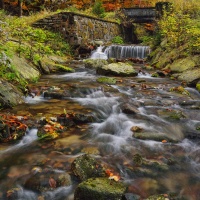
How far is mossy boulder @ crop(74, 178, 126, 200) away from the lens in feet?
8.80

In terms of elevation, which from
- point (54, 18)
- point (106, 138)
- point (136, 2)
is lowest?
point (106, 138)

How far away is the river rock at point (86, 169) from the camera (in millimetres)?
3196

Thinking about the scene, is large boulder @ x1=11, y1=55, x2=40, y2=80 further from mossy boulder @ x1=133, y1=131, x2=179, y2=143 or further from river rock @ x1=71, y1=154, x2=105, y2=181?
river rock @ x1=71, y1=154, x2=105, y2=181

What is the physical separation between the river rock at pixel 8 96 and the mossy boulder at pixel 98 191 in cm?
321

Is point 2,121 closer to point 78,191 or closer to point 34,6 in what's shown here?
point 78,191

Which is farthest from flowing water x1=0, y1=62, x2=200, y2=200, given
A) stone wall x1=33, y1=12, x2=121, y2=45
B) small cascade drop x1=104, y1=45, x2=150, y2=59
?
stone wall x1=33, y1=12, x2=121, y2=45

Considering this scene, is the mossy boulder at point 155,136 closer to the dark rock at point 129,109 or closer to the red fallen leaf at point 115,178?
the dark rock at point 129,109

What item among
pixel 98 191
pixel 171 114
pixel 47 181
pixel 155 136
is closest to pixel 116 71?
pixel 171 114

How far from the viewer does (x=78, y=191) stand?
2.77m

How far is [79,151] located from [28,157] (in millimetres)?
821

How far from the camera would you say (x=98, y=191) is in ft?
8.87

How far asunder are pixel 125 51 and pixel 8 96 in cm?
1335

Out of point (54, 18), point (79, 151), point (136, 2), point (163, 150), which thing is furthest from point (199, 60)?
point (136, 2)

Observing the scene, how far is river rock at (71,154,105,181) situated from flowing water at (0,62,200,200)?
7.5 inches
